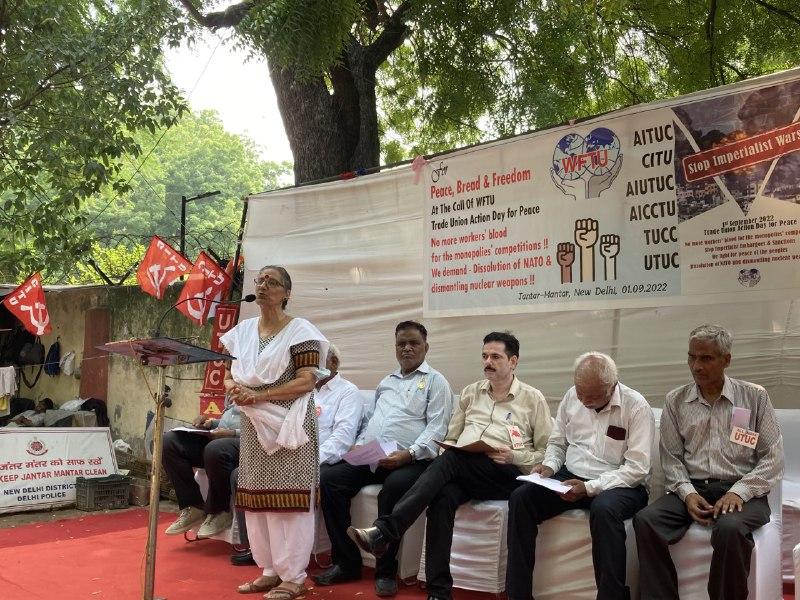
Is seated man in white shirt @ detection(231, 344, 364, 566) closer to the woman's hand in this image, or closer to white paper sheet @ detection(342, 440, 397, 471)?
white paper sheet @ detection(342, 440, 397, 471)

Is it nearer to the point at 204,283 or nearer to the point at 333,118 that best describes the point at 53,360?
the point at 204,283

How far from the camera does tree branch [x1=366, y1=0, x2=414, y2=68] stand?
7520 mm

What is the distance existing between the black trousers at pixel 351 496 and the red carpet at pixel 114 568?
13 cm

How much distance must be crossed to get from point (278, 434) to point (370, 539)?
642 millimetres

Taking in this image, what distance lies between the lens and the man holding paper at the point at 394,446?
4.33 m

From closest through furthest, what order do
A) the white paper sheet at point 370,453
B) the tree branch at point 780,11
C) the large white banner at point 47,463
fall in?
the white paper sheet at point 370,453, the large white banner at point 47,463, the tree branch at point 780,11

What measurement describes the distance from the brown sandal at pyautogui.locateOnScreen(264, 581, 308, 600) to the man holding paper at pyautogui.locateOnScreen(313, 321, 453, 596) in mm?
284

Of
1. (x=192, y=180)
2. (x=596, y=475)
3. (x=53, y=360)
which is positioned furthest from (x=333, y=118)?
(x=192, y=180)

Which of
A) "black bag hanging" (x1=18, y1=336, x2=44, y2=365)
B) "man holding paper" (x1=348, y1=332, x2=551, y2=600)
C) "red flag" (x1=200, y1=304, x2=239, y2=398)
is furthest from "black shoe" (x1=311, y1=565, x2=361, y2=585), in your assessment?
"black bag hanging" (x1=18, y1=336, x2=44, y2=365)

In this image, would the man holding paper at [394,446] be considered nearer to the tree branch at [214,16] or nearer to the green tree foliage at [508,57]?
the green tree foliage at [508,57]

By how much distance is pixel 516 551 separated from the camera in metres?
3.78

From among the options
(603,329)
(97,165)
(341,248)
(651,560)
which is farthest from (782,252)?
(97,165)

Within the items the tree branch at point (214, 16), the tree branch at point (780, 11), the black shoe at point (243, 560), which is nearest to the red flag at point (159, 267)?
the tree branch at point (214, 16)

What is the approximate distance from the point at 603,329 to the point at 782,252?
42.3 inches
